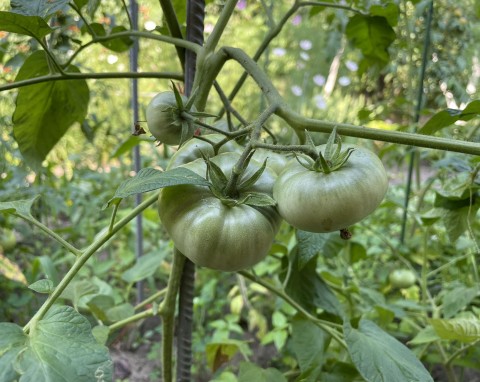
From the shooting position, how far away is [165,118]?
0.44 metres

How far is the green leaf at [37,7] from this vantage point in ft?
1.62

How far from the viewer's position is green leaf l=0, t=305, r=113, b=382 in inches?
13.1

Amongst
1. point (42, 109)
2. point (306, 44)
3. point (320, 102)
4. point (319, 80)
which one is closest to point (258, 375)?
point (42, 109)

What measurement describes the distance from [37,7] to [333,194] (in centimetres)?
38

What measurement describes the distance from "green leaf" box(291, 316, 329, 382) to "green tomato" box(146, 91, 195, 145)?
42 cm

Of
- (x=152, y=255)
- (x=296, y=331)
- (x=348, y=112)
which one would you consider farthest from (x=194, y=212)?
(x=348, y=112)

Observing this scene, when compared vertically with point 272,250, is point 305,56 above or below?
above

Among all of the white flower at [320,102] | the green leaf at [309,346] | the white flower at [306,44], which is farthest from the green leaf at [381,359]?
the white flower at [306,44]

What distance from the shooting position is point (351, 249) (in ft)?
3.18

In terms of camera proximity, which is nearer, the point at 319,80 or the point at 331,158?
the point at 331,158

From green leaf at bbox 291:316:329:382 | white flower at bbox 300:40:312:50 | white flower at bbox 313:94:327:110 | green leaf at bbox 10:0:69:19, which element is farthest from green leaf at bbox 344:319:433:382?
white flower at bbox 300:40:312:50

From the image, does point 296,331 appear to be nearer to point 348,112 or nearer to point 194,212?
point 194,212

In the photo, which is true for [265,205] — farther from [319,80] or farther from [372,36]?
[319,80]

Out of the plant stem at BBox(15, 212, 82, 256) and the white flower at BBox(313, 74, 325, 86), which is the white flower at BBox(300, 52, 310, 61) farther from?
the plant stem at BBox(15, 212, 82, 256)
